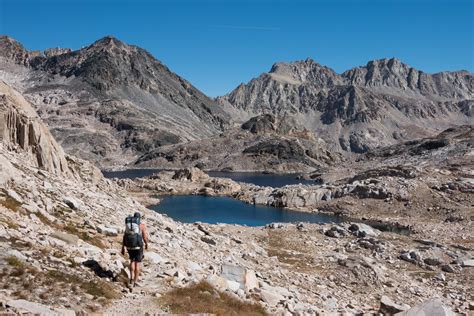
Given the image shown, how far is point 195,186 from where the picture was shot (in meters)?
132

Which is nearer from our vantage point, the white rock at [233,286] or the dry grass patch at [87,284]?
the dry grass patch at [87,284]

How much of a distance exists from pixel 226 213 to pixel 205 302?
78.0m

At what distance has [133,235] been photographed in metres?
15.3

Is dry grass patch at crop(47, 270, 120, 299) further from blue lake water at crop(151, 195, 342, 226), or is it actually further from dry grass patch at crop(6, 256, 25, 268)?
blue lake water at crop(151, 195, 342, 226)

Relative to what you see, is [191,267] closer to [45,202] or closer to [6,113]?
[45,202]

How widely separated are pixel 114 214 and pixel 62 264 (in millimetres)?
11656

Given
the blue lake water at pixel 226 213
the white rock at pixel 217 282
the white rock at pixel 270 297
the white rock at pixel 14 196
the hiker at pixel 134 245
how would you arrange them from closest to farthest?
the hiker at pixel 134 245 → the white rock at pixel 217 282 → the white rock at pixel 270 297 → the white rock at pixel 14 196 → the blue lake water at pixel 226 213

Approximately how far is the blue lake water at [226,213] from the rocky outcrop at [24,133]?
4963 centimetres

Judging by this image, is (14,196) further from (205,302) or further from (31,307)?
(205,302)

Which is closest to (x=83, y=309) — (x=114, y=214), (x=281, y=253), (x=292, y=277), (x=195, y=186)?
(x=114, y=214)

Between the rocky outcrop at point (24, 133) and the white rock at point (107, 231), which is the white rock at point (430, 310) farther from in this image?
the rocky outcrop at point (24, 133)

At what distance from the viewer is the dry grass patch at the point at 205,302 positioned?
44.3ft

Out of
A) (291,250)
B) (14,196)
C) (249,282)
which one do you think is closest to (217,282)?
(249,282)

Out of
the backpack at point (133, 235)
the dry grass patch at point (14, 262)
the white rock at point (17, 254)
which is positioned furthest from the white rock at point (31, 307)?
the backpack at point (133, 235)
